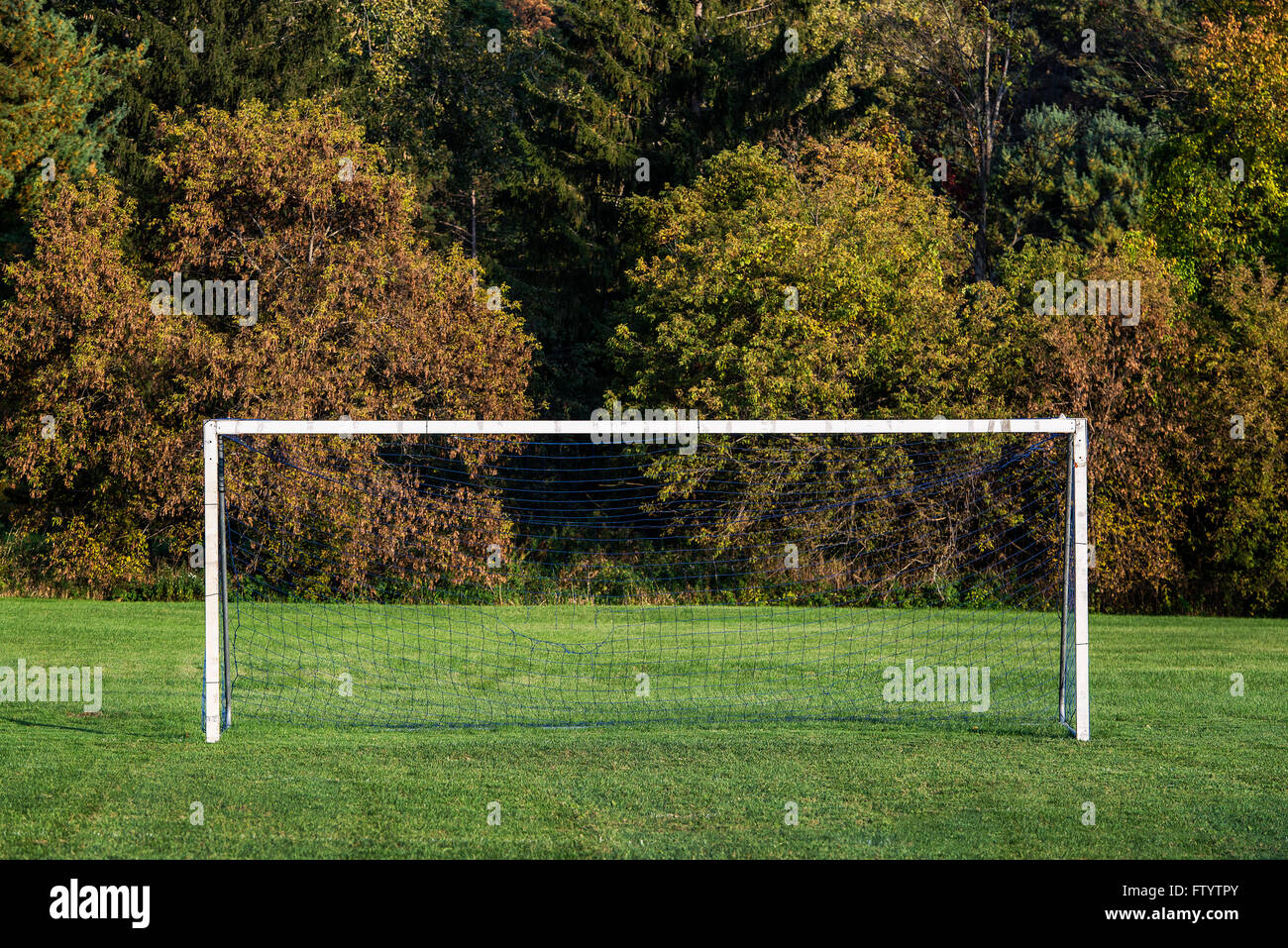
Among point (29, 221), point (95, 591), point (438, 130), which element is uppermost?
point (438, 130)

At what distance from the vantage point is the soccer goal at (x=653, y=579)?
10.7 m

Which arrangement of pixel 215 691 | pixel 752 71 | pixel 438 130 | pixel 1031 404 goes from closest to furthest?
pixel 215 691 → pixel 1031 404 → pixel 752 71 → pixel 438 130

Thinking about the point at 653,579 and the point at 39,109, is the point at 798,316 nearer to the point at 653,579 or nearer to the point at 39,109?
the point at 653,579

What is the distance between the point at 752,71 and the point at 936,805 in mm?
23815

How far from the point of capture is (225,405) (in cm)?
2122

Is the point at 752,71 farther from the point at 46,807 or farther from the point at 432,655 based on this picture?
the point at 46,807

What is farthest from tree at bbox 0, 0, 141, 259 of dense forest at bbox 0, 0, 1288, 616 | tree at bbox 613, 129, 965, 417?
tree at bbox 613, 129, 965, 417

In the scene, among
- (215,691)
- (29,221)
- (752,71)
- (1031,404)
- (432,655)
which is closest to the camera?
(215,691)

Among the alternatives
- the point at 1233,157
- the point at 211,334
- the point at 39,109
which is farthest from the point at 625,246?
the point at 1233,157

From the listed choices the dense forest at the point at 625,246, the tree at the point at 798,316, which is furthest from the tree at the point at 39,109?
the tree at the point at 798,316

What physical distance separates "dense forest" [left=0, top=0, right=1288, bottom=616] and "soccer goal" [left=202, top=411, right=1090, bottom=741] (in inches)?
56.2

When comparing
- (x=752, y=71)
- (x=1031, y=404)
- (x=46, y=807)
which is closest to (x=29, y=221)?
(x=752, y=71)

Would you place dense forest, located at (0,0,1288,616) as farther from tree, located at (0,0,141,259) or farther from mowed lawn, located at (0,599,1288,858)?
mowed lawn, located at (0,599,1288,858)

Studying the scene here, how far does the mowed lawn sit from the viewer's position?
6770mm
